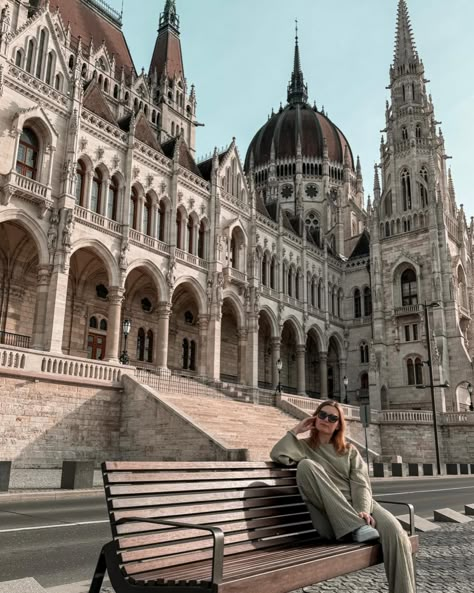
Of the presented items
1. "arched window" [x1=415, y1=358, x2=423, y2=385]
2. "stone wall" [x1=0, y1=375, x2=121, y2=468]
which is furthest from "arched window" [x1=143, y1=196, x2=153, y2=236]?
"arched window" [x1=415, y1=358, x2=423, y2=385]

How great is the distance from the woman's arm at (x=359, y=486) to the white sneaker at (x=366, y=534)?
15 cm

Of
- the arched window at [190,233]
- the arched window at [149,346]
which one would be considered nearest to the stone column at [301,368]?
the arched window at [149,346]

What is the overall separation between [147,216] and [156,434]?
1454 centimetres

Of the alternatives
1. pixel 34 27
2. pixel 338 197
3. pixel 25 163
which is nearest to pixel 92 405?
pixel 25 163

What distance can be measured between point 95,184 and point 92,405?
12.4 meters

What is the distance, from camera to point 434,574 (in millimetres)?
5938

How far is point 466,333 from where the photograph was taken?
45.5m

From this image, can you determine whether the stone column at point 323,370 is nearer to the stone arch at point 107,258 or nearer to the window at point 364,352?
the window at point 364,352

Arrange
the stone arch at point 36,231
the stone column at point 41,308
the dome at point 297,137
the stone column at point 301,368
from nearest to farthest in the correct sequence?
the stone column at point 41,308 < the stone arch at point 36,231 < the stone column at point 301,368 < the dome at point 297,137

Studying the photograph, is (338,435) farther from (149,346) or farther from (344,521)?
(149,346)

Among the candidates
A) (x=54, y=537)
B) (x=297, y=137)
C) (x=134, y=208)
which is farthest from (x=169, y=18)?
(x=54, y=537)

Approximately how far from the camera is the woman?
380 cm

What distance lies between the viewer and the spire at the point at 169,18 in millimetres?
50812

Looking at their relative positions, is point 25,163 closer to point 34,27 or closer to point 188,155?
point 34,27
